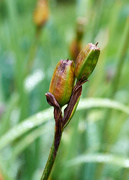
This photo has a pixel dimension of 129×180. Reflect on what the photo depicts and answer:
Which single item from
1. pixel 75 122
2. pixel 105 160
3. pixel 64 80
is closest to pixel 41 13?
pixel 75 122

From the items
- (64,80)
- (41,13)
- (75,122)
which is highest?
(41,13)

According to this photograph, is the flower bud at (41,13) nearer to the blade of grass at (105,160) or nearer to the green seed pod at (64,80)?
the blade of grass at (105,160)

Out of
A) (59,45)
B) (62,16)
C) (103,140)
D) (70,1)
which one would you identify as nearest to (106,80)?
(59,45)

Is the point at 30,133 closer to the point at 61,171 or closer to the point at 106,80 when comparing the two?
the point at 61,171

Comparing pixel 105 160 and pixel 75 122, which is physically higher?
pixel 75 122

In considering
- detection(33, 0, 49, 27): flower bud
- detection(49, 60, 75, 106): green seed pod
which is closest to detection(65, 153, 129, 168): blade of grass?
detection(49, 60, 75, 106): green seed pod

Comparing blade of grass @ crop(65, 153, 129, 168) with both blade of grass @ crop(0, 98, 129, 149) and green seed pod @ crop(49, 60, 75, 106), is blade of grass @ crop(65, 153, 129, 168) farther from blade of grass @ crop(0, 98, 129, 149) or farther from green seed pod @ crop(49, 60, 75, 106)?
green seed pod @ crop(49, 60, 75, 106)

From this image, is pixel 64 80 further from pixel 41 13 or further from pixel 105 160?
pixel 41 13

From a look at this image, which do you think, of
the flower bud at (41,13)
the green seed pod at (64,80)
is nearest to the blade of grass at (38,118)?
the green seed pod at (64,80)
